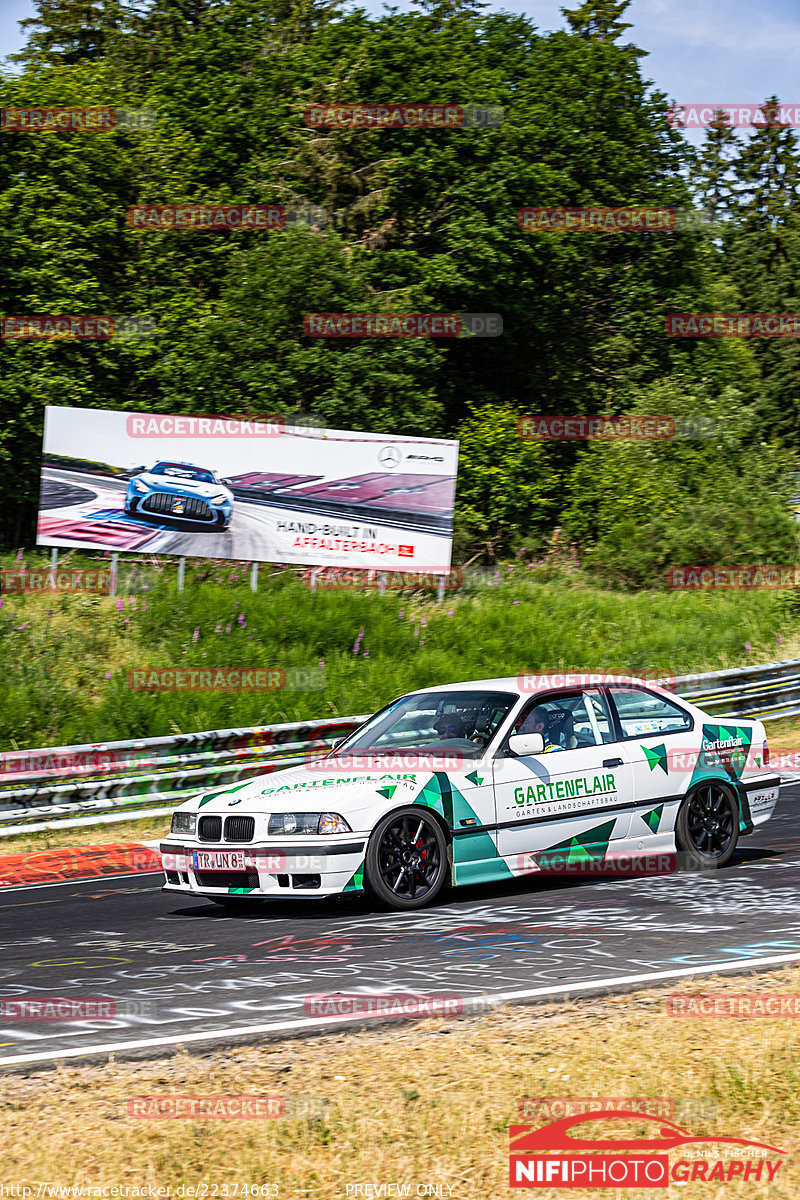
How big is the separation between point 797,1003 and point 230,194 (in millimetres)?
30248

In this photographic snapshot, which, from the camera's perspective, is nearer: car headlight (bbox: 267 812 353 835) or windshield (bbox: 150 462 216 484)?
car headlight (bbox: 267 812 353 835)

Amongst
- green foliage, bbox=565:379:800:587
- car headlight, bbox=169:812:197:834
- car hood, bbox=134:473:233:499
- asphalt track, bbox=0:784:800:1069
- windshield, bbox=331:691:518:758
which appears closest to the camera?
asphalt track, bbox=0:784:800:1069

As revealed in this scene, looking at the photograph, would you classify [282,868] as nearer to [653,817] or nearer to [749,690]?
[653,817]

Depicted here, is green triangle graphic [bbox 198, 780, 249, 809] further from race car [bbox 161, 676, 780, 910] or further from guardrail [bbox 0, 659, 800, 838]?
guardrail [bbox 0, 659, 800, 838]

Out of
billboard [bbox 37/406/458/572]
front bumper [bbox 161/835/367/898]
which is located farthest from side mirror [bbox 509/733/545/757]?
billboard [bbox 37/406/458/572]

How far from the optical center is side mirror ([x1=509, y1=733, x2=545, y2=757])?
9.07m

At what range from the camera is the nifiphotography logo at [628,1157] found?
4.07 meters

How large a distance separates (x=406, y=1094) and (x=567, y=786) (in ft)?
15.0

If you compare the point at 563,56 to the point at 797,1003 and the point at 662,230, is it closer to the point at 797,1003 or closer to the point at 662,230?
the point at 662,230

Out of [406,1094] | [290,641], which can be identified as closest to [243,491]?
[290,641]

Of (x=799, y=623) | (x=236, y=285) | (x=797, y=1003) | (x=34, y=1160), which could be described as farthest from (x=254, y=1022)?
(x=236, y=285)

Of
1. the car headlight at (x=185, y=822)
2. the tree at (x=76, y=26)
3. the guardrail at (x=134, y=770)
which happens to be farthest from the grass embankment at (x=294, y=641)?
the tree at (x=76, y=26)

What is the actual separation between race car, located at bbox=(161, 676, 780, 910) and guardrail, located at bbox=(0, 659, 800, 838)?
5.36 m

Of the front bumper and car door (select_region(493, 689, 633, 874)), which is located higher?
car door (select_region(493, 689, 633, 874))
